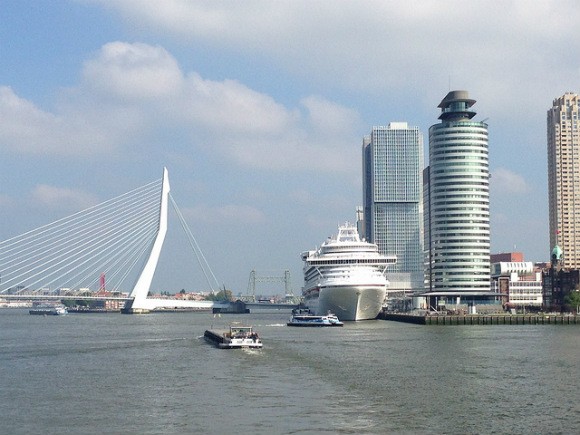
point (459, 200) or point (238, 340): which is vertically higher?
point (459, 200)

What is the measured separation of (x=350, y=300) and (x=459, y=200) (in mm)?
55268

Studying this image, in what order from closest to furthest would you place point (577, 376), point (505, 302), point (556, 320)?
point (577, 376) → point (556, 320) → point (505, 302)

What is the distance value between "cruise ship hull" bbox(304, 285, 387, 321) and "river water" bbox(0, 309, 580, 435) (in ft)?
130

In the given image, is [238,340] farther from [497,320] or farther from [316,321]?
[497,320]

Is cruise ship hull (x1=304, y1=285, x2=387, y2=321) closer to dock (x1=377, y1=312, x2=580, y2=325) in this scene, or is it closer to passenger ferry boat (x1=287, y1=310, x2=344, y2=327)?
passenger ferry boat (x1=287, y1=310, x2=344, y2=327)

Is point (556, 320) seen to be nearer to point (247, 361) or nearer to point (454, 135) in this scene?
point (454, 135)

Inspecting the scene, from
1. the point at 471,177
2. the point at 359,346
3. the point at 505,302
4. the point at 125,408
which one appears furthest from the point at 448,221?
the point at 125,408

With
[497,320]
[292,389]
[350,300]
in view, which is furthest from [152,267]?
[292,389]

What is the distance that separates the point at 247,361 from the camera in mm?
52750

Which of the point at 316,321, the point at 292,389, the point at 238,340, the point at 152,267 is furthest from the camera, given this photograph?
the point at 152,267

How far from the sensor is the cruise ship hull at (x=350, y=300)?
107 meters

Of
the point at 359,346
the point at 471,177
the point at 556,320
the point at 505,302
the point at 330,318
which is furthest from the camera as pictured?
the point at 505,302

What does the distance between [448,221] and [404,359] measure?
105888mm

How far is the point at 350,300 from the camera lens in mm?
107875
